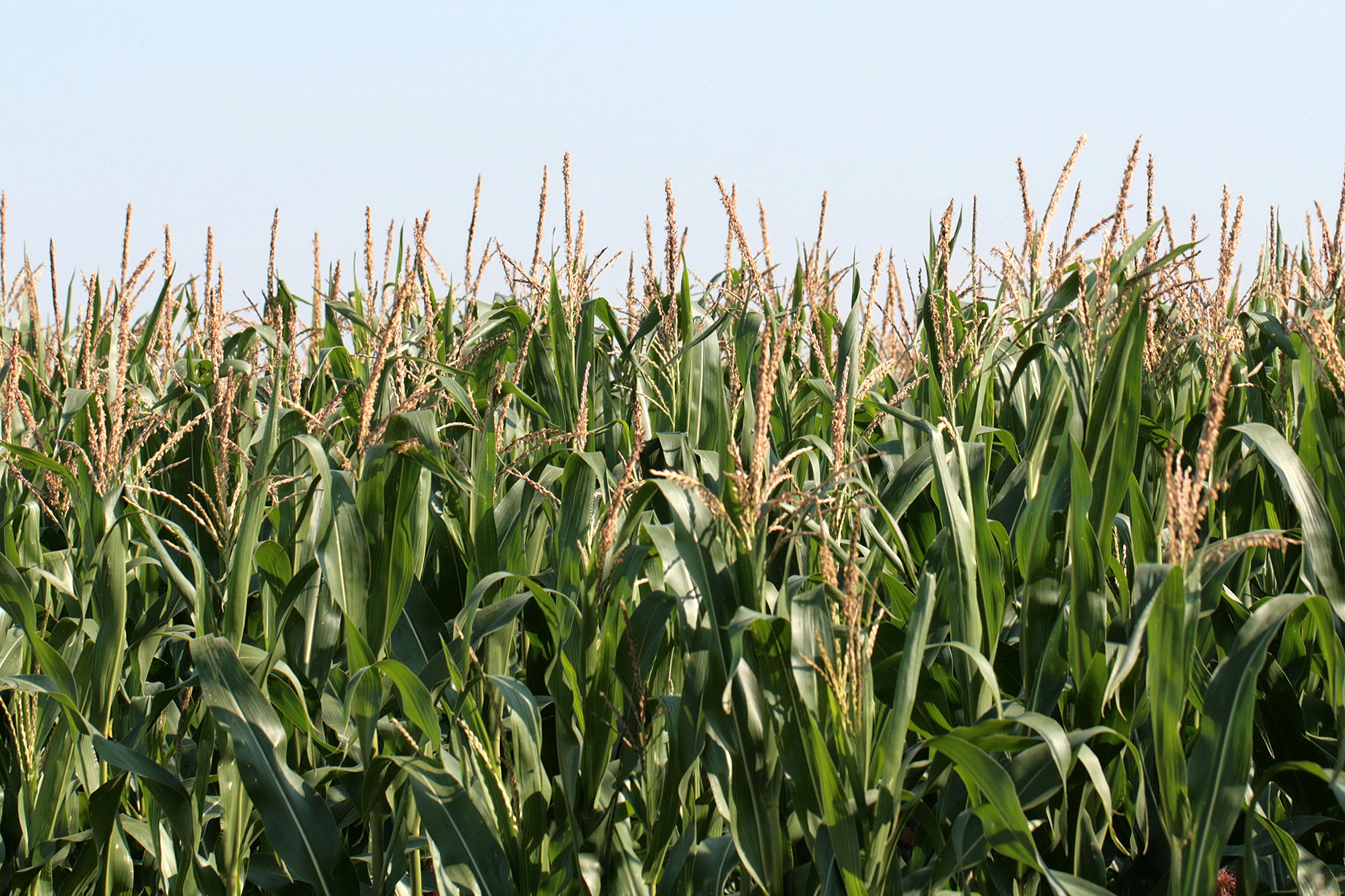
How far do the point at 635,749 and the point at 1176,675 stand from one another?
2.47ft

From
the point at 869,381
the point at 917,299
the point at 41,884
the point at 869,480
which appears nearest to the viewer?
the point at 41,884

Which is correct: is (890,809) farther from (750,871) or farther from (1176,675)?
(1176,675)

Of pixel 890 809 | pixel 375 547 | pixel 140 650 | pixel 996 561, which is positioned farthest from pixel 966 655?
pixel 140 650

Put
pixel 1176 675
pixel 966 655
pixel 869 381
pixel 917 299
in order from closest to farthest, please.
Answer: pixel 1176 675
pixel 966 655
pixel 869 381
pixel 917 299

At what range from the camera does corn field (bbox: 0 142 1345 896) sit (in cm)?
138

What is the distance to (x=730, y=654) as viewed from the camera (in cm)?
138

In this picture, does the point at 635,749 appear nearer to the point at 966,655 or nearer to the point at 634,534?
the point at 634,534

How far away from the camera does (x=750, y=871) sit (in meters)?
1.44

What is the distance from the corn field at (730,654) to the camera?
1378mm

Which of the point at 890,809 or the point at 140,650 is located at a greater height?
the point at 140,650

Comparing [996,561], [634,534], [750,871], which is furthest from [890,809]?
[634,534]

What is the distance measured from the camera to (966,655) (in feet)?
5.36

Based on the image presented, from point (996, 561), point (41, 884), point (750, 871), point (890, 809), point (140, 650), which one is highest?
point (996, 561)

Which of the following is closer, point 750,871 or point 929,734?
point 750,871
